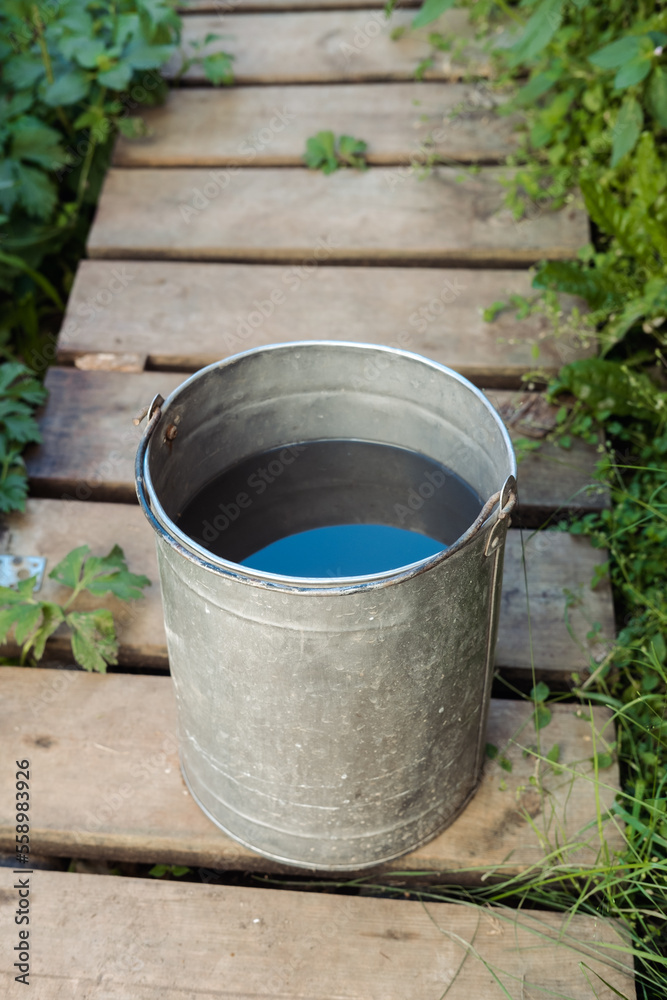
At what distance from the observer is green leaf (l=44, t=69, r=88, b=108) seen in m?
2.51

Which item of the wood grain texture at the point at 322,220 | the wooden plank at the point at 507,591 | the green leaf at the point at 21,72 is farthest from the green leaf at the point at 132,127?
the wooden plank at the point at 507,591

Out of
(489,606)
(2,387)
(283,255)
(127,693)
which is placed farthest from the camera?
(283,255)

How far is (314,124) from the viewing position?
273cm

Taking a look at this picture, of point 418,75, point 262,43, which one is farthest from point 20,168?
point 418,75

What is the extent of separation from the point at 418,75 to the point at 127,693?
6.77 feet

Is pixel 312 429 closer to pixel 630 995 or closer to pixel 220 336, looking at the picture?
pixel 220 336

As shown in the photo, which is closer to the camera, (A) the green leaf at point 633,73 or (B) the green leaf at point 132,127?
(A) the green leaf at point 633,73

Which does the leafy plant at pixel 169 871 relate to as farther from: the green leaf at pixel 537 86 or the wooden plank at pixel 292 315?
the green leaf at pixel 537 86

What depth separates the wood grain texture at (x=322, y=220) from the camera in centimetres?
243

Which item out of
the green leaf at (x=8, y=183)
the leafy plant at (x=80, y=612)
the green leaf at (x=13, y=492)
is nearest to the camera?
the leafy plant at (x=80, y=612)

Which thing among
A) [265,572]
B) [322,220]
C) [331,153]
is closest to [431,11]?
[331,153]

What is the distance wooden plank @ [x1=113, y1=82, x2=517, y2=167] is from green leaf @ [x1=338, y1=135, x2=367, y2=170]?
0.03 metres

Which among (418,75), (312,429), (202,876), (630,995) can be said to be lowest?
(202,876)

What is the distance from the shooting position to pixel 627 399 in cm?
204
